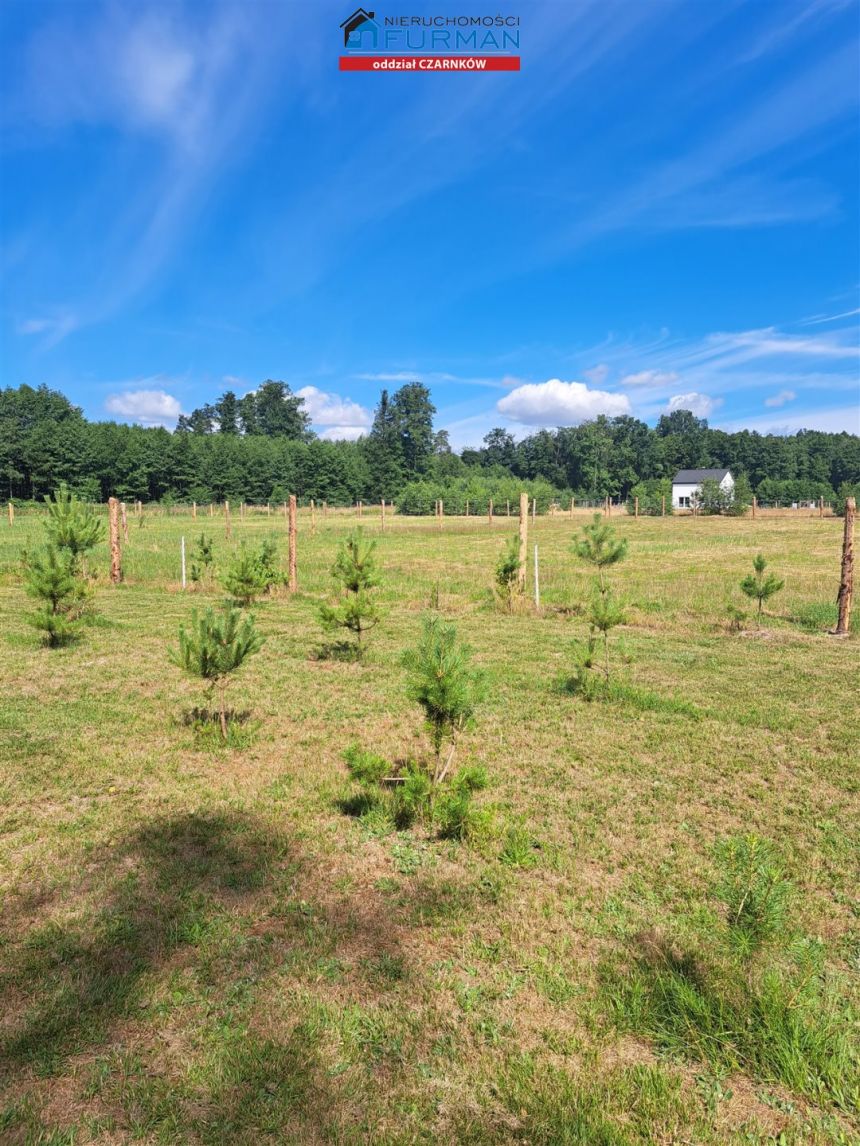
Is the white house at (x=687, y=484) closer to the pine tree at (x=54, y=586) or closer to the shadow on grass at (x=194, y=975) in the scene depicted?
the pine tree at (x=54, y=586)

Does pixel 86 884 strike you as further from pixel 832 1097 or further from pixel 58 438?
pixel 58 438

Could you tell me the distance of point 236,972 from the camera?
2.94 metres

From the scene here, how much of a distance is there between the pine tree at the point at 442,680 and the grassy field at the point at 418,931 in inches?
30.7

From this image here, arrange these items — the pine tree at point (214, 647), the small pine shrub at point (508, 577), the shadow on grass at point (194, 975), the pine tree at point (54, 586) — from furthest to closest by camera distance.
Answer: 1. the small pine shrub at point (508, 577)
2. the pine tree at point (54, 586)
3. the pine tree at point (214, 647)
4. the shadow on grass at point (194, 975)

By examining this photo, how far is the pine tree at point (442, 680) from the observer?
4.32 metres


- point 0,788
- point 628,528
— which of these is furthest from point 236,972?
point 628,528

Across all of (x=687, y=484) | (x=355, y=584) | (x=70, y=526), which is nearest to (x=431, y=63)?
(x=355, y=584)

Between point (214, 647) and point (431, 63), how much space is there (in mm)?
9239

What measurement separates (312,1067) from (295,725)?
4138 mm

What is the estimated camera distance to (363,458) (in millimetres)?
82375

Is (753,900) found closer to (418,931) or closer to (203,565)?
(418,931)

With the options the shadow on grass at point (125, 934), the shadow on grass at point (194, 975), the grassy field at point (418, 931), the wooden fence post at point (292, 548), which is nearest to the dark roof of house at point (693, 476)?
the wooden fence post at point (292, 548)

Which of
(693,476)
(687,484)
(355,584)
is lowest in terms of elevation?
(355,584)

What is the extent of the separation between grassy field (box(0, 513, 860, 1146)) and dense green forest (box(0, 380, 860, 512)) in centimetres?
3467
